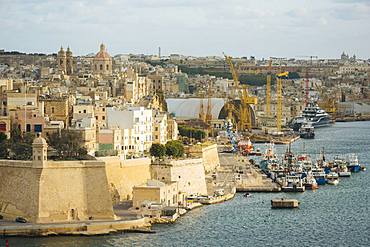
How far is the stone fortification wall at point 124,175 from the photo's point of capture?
2220cm

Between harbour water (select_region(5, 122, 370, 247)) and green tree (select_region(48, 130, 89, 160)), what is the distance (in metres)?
2.60

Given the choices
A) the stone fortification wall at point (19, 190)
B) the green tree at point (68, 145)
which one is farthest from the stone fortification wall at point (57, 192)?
the green tree at point (68, 145)

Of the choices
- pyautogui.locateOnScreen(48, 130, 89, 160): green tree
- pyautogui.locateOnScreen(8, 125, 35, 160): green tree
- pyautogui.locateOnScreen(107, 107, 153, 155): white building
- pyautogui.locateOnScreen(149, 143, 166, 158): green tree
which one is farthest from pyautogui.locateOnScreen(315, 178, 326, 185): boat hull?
pyautogui.locateOnScreen(8, 125, 35, 160): green tree

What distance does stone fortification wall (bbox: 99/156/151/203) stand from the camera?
2220 cm

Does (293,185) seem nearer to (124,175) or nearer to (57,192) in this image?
(124,175)

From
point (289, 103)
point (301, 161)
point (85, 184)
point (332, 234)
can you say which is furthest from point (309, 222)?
point (289, 103)

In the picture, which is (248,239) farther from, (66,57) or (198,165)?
(66,57)

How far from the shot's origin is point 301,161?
3200cm

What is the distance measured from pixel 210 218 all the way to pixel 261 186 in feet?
19.6

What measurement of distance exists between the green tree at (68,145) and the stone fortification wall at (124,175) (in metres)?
0.60

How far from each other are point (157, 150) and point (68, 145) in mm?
3461

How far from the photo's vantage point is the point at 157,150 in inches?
1022

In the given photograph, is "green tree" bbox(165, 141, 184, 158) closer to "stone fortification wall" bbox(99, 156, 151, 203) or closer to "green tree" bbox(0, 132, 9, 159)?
"stone fortification wall" bbox(99, 156, 151, 203)

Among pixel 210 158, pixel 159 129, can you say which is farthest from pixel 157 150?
pixel 210 158
